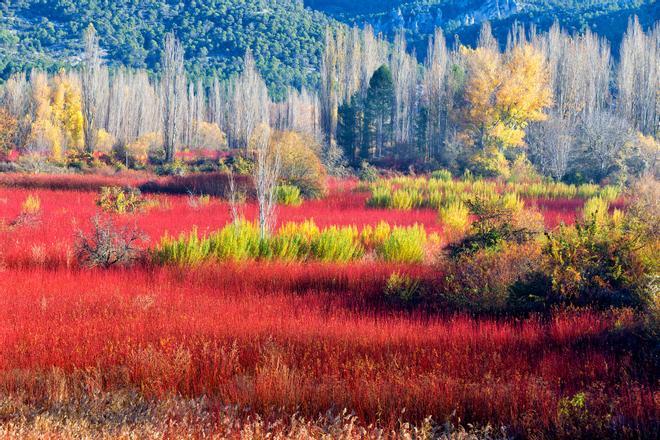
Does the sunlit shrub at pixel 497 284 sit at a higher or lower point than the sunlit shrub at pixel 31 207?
lower

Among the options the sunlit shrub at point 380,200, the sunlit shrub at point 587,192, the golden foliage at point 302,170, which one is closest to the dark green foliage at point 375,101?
the sunlit shrub at point 587,192

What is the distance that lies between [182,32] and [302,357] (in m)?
145

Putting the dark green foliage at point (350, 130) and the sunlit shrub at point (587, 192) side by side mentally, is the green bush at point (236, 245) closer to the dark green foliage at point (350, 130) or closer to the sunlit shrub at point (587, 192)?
the sunlit shrub at point (587, 192)

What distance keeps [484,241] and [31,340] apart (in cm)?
702

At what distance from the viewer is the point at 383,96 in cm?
5028

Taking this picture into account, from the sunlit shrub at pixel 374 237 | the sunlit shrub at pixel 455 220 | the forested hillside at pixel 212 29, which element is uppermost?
the forested hillside at pixel 212 29

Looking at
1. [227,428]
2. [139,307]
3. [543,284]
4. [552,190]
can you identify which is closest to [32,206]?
[139,307]

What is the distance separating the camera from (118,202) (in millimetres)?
19578

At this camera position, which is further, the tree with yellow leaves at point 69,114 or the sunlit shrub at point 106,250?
the tree with yellow leaves at point 69,114

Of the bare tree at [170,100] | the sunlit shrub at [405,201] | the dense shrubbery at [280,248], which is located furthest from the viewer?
the bare tree at [170,100]

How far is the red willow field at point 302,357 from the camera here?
4.70 m

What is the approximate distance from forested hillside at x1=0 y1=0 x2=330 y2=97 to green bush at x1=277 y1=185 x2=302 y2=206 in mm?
100844

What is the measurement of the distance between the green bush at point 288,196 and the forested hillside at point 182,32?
101 metres

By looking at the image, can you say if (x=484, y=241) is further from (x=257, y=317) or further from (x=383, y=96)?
(x=383, y=96)
